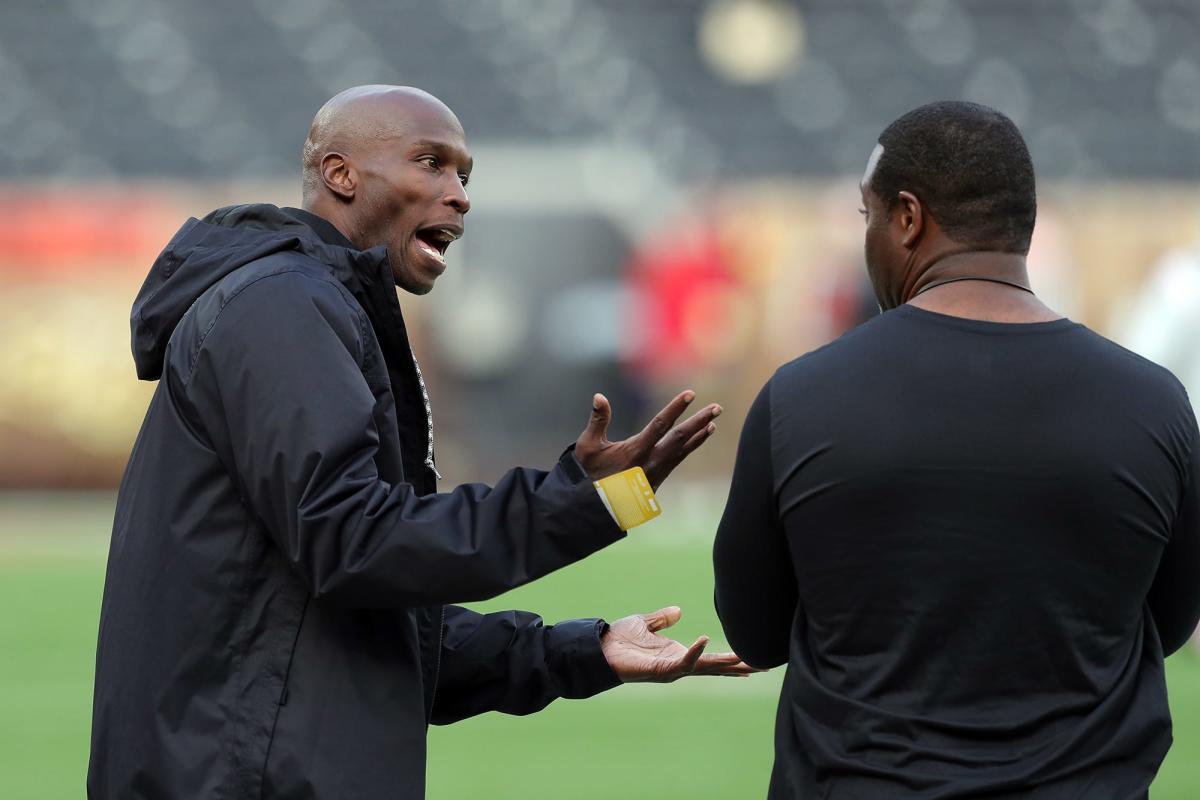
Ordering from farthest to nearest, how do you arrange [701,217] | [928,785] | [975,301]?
1. [701,217]
2. [975,301]
3. [928,785]

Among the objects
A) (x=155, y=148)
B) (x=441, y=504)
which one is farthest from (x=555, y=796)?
(x=155, y=148)

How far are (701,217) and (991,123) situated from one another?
15723mm

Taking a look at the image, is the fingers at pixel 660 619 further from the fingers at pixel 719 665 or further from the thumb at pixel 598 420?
the thumb at pixel 598 420

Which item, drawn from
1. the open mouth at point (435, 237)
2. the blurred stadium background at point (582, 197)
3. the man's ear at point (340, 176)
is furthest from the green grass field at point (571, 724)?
the man's ear at point (340, 176)

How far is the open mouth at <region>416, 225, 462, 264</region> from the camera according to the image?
9.59 feet

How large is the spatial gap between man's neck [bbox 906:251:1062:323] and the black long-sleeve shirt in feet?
0.10

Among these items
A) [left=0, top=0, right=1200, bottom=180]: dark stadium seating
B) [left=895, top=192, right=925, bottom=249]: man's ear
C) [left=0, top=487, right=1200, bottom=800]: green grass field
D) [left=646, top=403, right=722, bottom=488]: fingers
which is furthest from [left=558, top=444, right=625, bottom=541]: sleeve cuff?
[left=0, top=0, right=1200, bottom=180]: dark stadium seating

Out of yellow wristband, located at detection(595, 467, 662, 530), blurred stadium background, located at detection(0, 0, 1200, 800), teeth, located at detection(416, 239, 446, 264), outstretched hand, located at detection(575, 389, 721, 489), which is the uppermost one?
blurred stadium background, located at detection(0, 0, 1200, 800)

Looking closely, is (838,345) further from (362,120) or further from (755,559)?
(362,120)

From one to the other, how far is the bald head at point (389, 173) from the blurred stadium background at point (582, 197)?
5.23 m

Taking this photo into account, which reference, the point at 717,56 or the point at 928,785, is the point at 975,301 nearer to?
the point at 928,785

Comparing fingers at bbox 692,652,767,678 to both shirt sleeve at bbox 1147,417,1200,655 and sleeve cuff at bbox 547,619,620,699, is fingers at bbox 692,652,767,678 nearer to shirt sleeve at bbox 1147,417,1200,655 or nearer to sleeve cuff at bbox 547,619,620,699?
sleeve cuff at bbox 547,619,620,699

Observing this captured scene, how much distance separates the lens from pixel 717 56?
2233 centimetres

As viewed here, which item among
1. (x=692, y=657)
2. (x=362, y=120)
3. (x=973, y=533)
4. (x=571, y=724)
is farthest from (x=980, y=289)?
(x=571, y=724)
